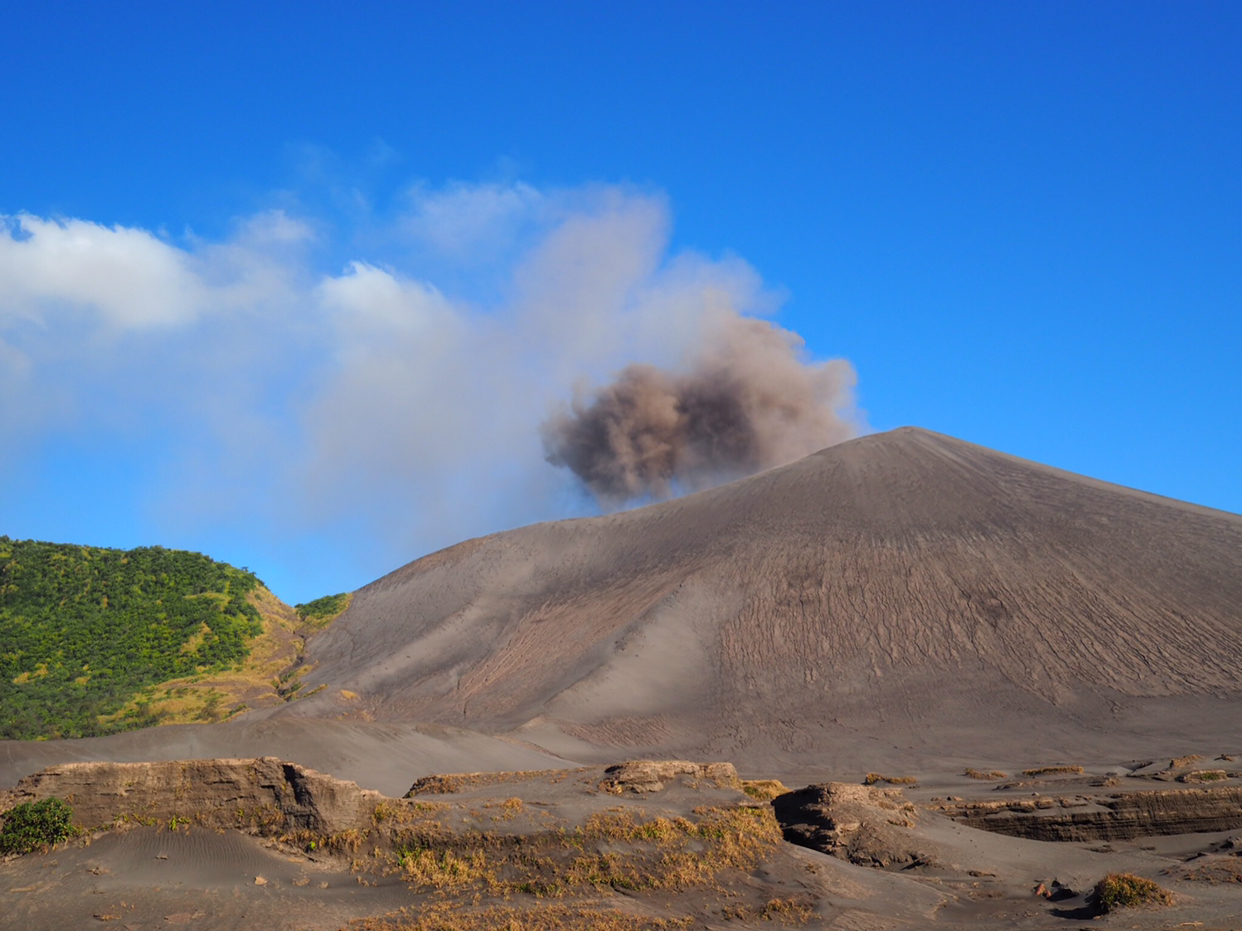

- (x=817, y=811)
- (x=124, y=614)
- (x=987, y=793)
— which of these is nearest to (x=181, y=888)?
(x=817, y=811)

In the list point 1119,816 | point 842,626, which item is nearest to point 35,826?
point 1119,816

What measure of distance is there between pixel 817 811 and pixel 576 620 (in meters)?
38.4

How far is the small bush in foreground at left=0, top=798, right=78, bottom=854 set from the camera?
38.9ft

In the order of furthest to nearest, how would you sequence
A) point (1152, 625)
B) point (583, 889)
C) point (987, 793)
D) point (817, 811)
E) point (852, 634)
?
point (852, 634), point (1152, 625), point (987, 793), point (817, 811), point (583, 889)

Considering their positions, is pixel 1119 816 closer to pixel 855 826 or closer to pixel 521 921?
pixel 855 826

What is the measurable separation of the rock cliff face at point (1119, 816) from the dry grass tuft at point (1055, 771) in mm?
7937

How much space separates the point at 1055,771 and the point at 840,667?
16670 millimetres

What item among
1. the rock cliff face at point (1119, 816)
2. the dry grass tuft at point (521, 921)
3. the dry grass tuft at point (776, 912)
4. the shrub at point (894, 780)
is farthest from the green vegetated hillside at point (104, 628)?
the rock cliff face at point (1119, 816)

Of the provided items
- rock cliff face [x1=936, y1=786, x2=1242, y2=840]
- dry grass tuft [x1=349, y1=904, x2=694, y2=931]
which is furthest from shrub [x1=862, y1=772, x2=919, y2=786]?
dry grass tuft [x1=349, y1=904, x2=694, y2=931]

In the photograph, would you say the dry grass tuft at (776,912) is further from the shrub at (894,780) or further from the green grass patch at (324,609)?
the green grass patch at (324,609)

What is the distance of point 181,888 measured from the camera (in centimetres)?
1147

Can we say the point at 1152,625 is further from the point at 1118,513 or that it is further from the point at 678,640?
the point at 678,640

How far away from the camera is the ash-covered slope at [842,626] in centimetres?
3872

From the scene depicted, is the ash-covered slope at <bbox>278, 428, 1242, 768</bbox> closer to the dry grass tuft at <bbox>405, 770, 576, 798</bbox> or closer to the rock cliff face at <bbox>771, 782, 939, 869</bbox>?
the dry grass tuft at <bbox>405, 770, 576, 798</bbox>
